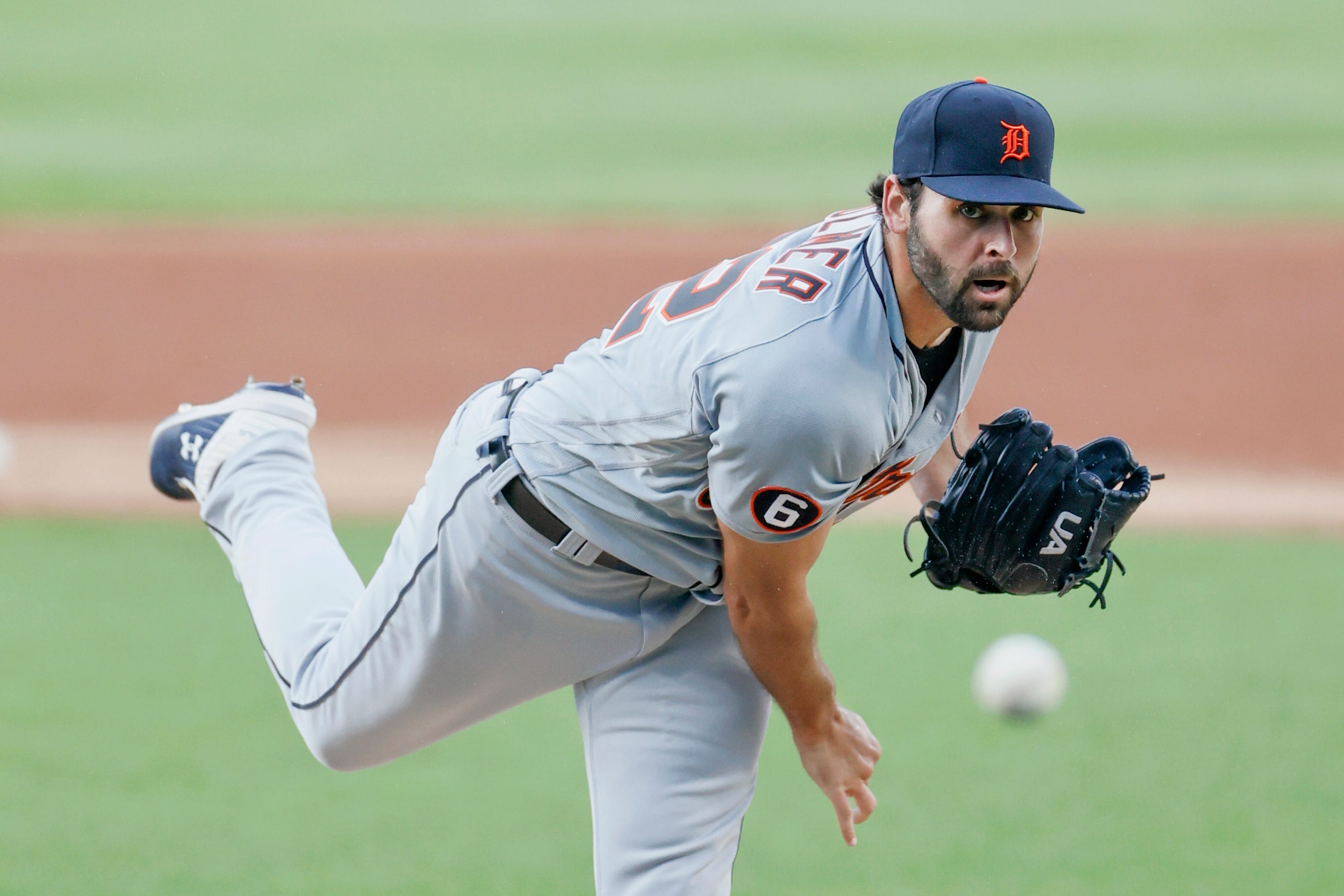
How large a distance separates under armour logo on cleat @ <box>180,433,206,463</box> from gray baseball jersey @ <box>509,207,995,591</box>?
1.02 meters

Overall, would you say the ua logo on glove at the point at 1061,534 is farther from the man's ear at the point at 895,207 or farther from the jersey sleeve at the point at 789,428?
the man's ear at the point at 895,207

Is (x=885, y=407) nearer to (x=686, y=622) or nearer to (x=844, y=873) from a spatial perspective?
(x=686, y=622)

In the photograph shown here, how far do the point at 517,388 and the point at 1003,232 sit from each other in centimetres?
103

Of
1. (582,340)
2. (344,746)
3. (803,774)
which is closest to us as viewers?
(344,746)

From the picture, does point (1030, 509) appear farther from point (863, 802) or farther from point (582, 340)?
point (582, 340)

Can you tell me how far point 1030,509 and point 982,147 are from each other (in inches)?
29.2

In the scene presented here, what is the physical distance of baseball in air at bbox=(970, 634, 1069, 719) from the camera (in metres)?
4.41

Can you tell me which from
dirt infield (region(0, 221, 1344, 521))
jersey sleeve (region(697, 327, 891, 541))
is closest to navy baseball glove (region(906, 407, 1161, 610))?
jersey sleeve (region(697, 327, 891, 541))

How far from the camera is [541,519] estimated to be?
2609 mm

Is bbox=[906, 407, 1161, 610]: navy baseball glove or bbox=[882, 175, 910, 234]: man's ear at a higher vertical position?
bbox=[882, 175, 910, 234]: man's ear

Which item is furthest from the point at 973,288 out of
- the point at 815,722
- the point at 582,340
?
the point at 582,340

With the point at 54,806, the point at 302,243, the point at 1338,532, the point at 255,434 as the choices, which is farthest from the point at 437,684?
the point at 302,243

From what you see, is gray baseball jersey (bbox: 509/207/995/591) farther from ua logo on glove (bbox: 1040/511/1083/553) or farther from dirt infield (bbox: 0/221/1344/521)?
dirt infield (bbox: 0/221/1344/521)

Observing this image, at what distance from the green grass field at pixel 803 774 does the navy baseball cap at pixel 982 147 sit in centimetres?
190
